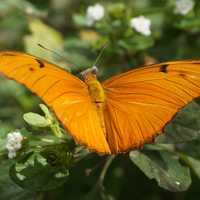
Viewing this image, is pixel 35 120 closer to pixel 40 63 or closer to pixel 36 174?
pixel 36 174

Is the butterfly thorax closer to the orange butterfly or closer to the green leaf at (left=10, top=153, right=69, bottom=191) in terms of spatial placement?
the orange butterfly

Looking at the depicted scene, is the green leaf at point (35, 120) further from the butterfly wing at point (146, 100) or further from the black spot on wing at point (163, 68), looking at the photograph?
the black spot on wing at point (163, 68)

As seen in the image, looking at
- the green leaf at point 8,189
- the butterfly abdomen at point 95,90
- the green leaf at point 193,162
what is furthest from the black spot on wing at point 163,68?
the green leaf at point 8,189

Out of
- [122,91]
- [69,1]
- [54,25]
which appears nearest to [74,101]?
[122,91]

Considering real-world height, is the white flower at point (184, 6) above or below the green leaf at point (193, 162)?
above

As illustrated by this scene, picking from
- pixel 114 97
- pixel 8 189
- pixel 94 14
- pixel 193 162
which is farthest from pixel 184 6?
pixel 8 189

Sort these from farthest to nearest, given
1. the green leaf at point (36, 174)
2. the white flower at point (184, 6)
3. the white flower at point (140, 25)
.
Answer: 1. the white flower at point (184, 6)
2. the white flower at point (140, 25)
3. the green leaf at point (36, 174)

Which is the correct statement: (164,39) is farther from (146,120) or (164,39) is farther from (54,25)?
(146,120)

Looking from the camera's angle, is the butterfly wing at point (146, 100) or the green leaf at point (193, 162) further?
the green leaf at point (193, 162)
